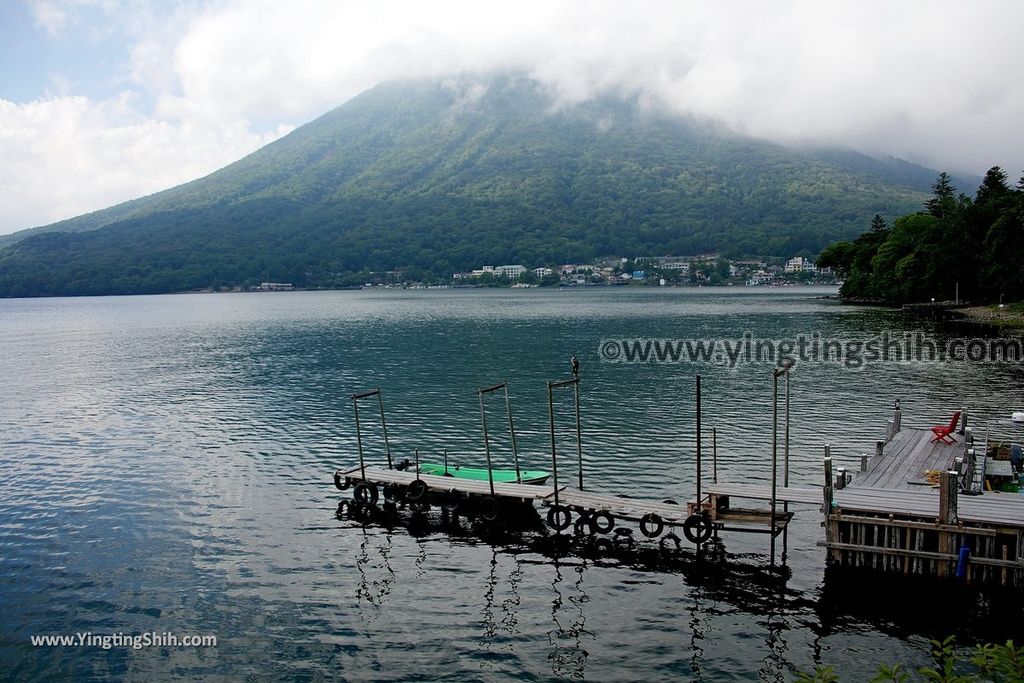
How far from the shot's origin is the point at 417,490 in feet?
90.4

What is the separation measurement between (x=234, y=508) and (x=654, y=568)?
15695 mm

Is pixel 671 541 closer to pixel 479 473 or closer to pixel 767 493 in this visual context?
pixel 767 493

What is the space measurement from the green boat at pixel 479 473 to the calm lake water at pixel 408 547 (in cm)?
226

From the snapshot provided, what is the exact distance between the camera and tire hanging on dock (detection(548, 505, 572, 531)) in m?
25.1

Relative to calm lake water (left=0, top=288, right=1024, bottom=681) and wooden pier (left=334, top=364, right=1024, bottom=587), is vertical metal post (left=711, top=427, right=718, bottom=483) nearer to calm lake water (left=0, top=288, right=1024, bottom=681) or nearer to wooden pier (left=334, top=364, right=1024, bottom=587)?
wooden pier (left=334, top=364, right=1024, bottom=587)

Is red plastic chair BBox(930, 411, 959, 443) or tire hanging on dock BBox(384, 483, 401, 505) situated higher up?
red plastic chair BBox(930, 411, 959, 443)

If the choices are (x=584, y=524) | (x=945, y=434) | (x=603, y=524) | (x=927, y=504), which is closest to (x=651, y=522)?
(x=603, y=524)

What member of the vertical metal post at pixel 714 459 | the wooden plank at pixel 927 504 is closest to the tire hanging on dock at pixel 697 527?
the vertical metal post at pixel 714 459

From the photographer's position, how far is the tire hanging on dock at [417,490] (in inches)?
1081

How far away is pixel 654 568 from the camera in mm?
22500

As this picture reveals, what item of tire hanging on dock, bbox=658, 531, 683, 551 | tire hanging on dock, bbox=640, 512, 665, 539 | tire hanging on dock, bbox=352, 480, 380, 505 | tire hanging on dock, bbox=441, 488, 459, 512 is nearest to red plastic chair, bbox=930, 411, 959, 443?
tire hanging on dock, bbox=658, 531, 683, 551

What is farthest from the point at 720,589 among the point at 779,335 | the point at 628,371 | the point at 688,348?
the point at 779,335

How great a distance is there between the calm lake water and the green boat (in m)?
2.26

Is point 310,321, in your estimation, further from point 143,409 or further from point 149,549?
point 149,549
